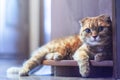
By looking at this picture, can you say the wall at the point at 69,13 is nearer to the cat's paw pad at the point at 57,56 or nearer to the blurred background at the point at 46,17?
the blurred background at the point at 46,17

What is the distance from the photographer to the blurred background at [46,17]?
1412mm

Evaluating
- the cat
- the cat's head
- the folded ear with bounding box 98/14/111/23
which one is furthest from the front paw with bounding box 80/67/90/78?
the folded ear with bounding box 98/14/111/23

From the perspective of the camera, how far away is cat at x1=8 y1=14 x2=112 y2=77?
1.31 meters

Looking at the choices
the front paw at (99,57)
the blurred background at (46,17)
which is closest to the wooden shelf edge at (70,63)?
the front paw at (99,57)

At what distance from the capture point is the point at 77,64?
4.34 feet

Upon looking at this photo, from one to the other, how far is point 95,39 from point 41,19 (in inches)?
13.5

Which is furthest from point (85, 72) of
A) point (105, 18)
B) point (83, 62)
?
point (105, 18)

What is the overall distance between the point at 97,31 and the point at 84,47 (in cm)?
10

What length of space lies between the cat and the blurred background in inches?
1.8

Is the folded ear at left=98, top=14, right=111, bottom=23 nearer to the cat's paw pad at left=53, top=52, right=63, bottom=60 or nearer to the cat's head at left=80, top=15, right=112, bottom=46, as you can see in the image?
the cat's head at left=80, top=15, right=112, bottom=46

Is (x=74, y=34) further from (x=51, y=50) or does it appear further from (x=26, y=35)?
(x=26, y=35)

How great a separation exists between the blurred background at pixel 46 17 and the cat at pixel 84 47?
44 mm

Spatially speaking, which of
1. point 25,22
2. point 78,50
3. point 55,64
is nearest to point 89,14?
point 78,50

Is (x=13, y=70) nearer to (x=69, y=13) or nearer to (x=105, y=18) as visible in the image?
(x=69, y=13)
